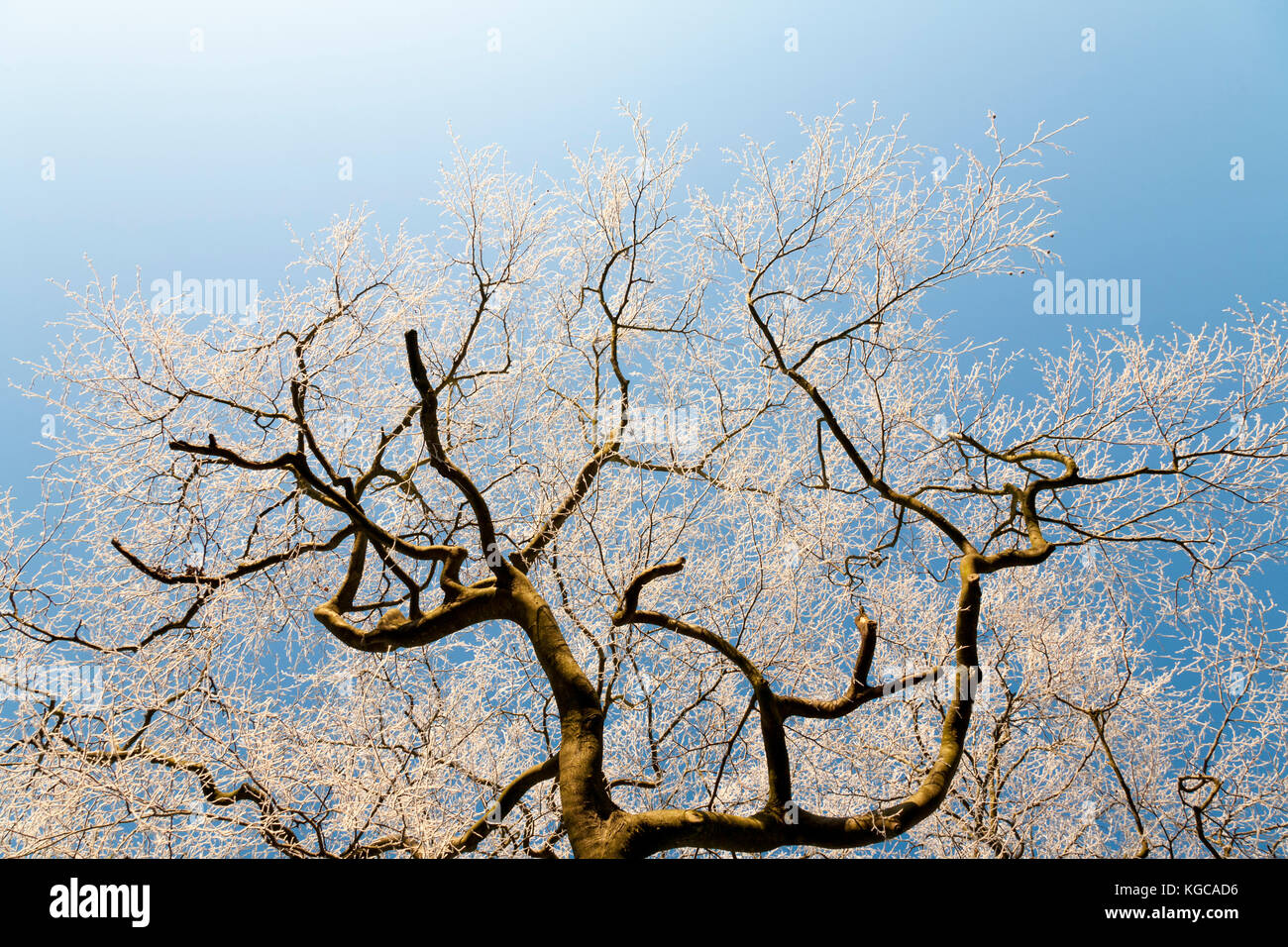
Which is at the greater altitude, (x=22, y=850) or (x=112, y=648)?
(x=112, y=648)

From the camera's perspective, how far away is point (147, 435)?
5.49m

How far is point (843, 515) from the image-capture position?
6.90 m

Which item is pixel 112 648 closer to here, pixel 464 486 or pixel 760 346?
pixel 464 486

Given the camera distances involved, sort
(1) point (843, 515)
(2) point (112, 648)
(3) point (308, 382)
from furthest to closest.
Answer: (1) point (843, 515)
(2) point (112, 648)
(3) point (308, 382)

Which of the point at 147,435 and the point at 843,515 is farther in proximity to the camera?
the point at 843,515

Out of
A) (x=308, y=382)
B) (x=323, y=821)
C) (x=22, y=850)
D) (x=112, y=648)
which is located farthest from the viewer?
(x=112, y=648)

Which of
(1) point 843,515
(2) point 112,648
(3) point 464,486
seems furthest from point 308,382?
(1) point 843,515
